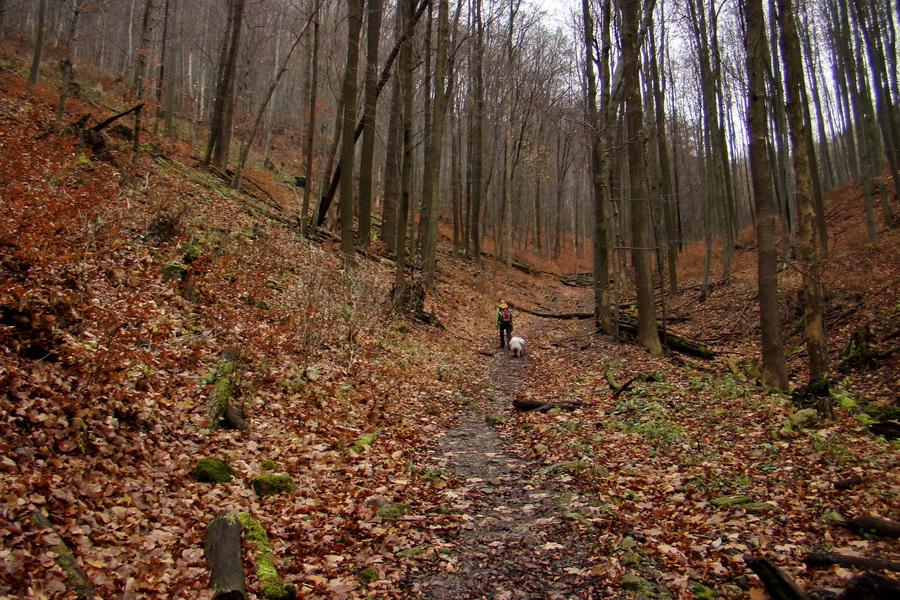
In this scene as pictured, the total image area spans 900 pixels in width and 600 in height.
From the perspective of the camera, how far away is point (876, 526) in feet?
11.9

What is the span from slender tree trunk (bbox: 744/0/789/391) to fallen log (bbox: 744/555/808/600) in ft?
18.8

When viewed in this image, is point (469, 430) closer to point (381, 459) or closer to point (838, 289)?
point (381, 459)

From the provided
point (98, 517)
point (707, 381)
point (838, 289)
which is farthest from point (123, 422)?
point (838, 289)

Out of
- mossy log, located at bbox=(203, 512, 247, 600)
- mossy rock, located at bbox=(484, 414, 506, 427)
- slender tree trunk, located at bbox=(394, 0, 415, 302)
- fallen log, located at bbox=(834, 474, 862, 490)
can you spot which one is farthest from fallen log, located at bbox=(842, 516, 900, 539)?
slender tree trunk, located at bbox=(394, 0, 415, 302)

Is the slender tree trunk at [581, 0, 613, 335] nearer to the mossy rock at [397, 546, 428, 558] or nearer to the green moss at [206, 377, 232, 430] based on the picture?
the green moss at [206, 377, 232, 430]

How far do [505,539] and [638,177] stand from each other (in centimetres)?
1080

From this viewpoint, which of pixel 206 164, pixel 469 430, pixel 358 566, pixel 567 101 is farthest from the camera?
pixel 567 101

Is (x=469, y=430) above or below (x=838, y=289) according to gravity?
below

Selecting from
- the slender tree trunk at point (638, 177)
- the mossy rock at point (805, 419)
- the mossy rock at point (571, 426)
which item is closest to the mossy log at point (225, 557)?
the mossy rock at point (571, 426)

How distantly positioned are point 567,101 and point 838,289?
70.0 feet

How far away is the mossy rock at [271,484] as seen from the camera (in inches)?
189

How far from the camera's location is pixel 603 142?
13773 mm

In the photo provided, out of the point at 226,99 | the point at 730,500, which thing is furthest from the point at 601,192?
the point at 226,99

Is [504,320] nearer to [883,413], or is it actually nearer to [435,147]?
[435,147]
